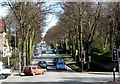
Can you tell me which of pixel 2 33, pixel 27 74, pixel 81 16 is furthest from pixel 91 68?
pixel 2 33

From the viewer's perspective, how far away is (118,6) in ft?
188

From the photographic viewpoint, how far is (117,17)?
59.5m

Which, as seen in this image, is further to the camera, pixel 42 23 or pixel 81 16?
pixel 42 23

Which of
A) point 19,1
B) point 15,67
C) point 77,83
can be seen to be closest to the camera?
point 77,83

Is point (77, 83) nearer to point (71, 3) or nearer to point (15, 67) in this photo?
point (71, 3)

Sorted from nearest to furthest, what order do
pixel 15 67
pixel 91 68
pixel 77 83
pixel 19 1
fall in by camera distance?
1. pixel 77 83
2. pixel 19 1
3. pixel 91 68
4. pixel 15 67

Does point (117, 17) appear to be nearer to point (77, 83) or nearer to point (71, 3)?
point (71, 3)

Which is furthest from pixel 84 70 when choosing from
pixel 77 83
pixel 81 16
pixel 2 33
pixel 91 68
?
pixel 2 33

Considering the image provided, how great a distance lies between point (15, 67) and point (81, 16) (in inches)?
576

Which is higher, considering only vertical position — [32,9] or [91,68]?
[32,9]

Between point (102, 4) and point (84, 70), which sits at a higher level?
point (102, 4)

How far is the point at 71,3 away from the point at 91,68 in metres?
10.7

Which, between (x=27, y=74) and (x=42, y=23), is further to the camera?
(x=42, y=23)

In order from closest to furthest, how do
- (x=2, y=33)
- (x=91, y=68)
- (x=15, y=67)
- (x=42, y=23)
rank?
(x=91, y=68)
(x=15, y=67)
(x=42, y=23)
(x=2, y=33)
